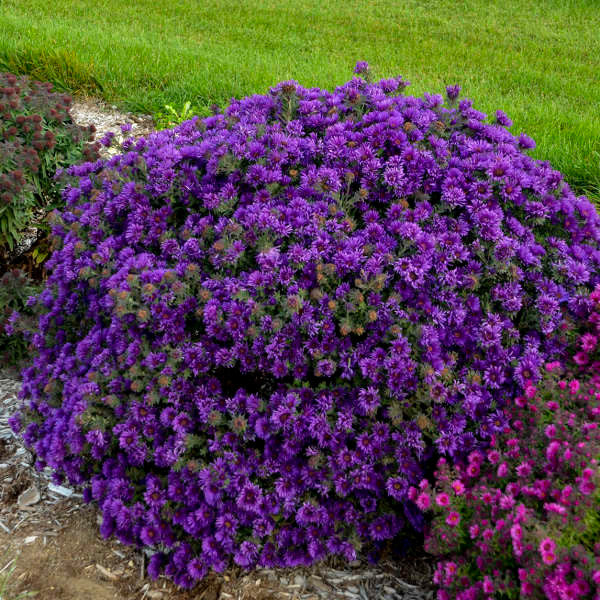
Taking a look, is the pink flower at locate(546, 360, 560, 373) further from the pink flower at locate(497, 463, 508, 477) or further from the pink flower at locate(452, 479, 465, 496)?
the pink flower at locate(452, 479, 465, 496)

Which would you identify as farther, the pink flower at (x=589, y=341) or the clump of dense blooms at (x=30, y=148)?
the clump of dense blooms at (x=30, y=148)

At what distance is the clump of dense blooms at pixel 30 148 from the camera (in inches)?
159

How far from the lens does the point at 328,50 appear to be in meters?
9.92

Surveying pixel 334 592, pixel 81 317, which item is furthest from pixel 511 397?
pixel 81 317

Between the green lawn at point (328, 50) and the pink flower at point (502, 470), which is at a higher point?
the green lawn at point (328, 50)

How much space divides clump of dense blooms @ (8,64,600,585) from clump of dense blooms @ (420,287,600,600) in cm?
15

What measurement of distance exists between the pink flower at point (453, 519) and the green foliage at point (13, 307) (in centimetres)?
275

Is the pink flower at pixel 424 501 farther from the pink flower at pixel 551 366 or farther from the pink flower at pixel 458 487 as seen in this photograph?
the pink flower at pixel 551 366

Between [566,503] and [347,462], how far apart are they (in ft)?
2.62

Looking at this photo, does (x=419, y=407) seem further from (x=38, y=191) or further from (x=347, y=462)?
(x=38, y=191)

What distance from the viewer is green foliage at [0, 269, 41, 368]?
400 centimetres


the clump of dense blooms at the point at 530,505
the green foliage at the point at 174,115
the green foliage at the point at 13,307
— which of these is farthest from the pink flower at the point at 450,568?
the green foliage at the point at 174,115

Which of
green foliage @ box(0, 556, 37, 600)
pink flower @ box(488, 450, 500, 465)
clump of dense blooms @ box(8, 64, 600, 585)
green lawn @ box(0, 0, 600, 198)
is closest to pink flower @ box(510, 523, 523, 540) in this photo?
pink flower @ box(488, 450, 500, 465)

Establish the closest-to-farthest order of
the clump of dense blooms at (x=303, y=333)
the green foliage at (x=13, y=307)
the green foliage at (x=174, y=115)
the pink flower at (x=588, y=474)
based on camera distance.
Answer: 1. the pink flower at (x=588, y=474)
2. the clump of dense blooms at (x=303, y=333)
3. the green foliage at (x=13, y=307)
4. the green foliage at (x=174, y=115)
